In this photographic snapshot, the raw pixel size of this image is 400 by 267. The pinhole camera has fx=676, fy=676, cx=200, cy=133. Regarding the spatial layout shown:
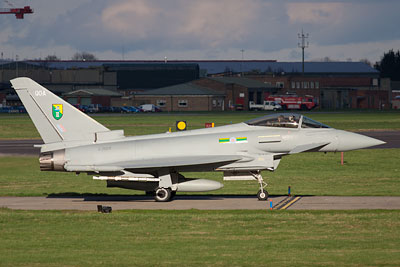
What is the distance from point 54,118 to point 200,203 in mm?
6341

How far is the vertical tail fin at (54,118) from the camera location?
25391 millimetres

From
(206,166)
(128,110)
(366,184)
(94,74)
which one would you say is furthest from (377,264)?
(94,74)

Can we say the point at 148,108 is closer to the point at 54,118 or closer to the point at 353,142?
the point at 54,118

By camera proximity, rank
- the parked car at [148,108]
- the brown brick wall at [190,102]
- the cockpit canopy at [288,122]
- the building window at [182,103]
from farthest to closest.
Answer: the building window at [182,103], the brown brick wall at [190,102], the parked car at [148,108], the cockpit canopy at [288,122]

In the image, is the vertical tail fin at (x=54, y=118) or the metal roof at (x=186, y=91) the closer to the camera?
the vertical tail fin at (x=54, y=118)

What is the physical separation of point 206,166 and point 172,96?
119659 mm

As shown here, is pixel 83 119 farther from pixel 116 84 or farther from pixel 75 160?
pixel 116 84

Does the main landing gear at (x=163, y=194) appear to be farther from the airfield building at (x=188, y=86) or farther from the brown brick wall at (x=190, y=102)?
the airfield building at (x=188, y=86)

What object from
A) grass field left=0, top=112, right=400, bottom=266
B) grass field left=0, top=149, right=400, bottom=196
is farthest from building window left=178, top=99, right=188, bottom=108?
grass field left=0, top=112, right=400, bottom=266

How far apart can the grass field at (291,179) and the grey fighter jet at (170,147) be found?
11.1ft

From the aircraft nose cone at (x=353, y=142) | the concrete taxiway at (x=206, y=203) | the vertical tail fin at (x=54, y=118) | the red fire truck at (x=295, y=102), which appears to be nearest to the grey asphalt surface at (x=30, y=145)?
the concrete taxiway at (x=206, y=203)

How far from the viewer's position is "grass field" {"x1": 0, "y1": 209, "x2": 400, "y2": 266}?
15.2 m

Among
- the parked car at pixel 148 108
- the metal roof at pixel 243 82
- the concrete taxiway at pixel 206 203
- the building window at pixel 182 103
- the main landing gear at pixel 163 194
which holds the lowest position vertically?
the concrete taxiway at pixel 206 203

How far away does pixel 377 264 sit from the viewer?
47.7 feet
